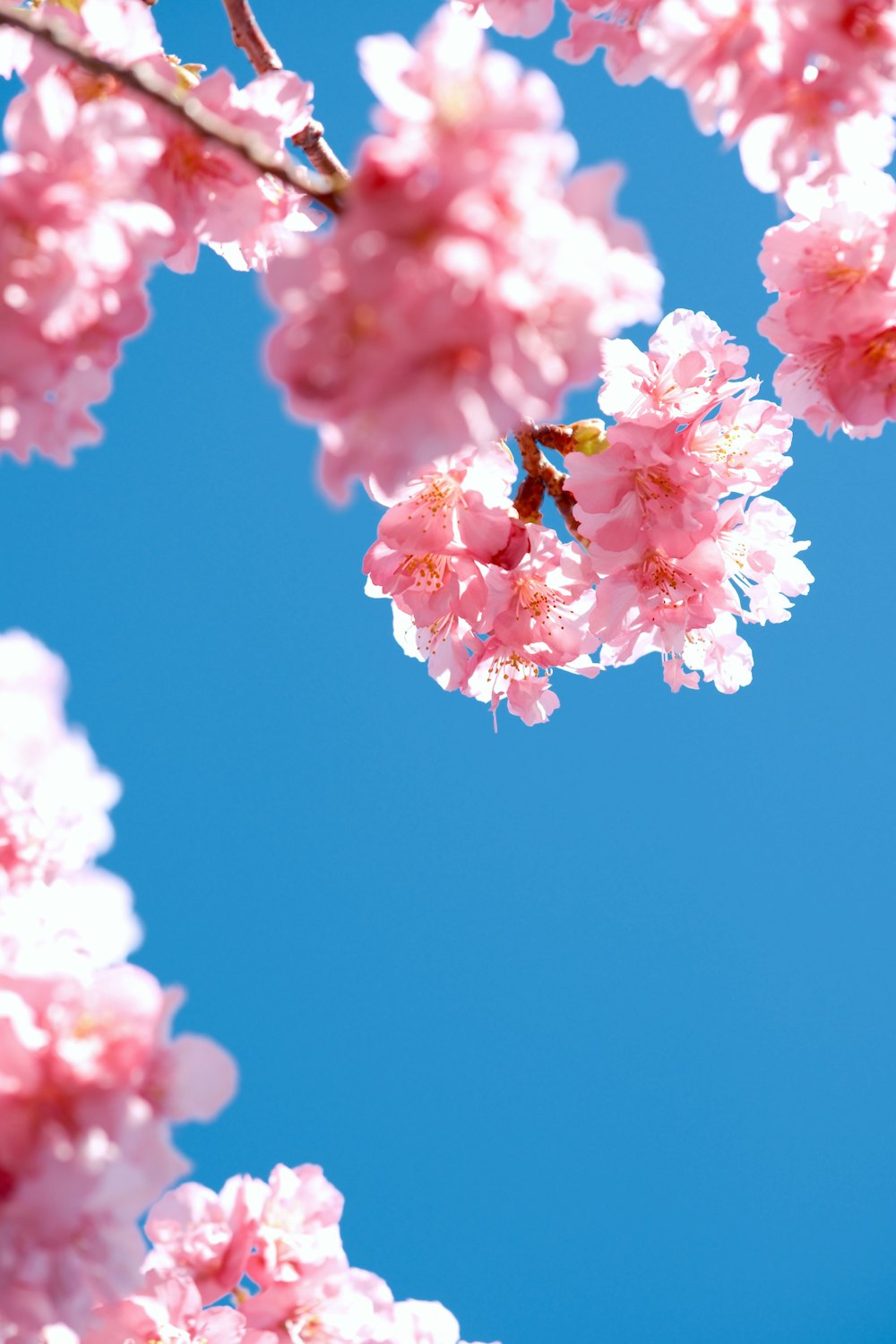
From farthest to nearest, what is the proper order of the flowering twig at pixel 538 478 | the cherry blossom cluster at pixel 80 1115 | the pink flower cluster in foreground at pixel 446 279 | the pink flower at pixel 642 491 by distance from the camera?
1. the flowering twig at pixel 538 478
2. the pink flower at pixel 642 491
3. the cherry blossom cluster at pixel 80 1115
4. the pink flower cluster in foreground at pixel 446 279

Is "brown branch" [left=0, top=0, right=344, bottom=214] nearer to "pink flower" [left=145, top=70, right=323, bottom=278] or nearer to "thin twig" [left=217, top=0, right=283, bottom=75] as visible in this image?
"pink flower" [left=145, top=70, right=323, bottom=278]

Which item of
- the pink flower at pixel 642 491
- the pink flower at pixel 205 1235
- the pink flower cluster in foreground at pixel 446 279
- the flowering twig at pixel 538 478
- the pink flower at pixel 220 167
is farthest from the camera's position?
the flowering twig at pixel 538 478

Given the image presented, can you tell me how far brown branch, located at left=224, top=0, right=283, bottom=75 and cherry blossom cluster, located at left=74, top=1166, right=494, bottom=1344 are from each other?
3.58 feet

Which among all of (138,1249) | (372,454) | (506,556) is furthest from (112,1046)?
(506,556)

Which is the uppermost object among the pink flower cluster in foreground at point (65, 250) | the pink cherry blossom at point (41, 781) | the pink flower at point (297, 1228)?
the pink flower cluster in foreground at point (65, 250)

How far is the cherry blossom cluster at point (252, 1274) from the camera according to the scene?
1.04m

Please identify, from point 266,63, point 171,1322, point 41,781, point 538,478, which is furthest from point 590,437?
point 171,1322

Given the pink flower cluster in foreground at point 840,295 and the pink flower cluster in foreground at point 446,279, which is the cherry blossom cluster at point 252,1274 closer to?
the pink flower cluster in foreground at point 446,279

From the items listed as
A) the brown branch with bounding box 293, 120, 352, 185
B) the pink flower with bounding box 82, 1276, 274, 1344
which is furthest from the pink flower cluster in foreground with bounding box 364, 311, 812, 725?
the pink flower with bounding box 82, 1276, 274, 1344

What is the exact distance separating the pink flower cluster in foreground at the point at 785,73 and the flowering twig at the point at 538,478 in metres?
0.49

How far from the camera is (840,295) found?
1.15m

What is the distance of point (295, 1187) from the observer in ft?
3.83

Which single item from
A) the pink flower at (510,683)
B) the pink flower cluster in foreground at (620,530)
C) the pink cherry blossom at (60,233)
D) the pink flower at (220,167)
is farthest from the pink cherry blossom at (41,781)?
the pink flower at (510,683)

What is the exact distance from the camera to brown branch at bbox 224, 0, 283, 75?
1174 mm
